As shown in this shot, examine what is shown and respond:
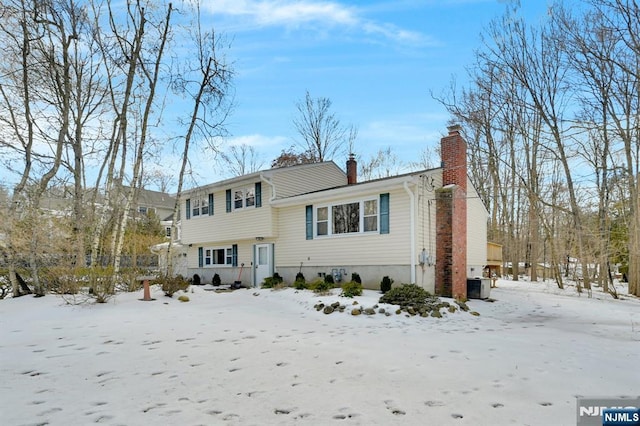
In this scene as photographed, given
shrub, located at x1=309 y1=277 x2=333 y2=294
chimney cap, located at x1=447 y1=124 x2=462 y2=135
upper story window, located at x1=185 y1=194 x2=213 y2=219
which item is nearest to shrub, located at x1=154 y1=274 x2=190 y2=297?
shrub, located at x1=309 y1=277 x2=333 y2=294

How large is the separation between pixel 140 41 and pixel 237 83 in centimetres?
378

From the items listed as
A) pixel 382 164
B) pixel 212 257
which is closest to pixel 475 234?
pixel 212 257

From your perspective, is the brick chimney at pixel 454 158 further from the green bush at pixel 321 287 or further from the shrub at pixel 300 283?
the shrub at pixel 300 283

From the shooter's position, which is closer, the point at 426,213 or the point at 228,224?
the point at 426,213

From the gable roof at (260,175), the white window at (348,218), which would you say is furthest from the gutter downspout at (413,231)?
the gable roof at (260,175)

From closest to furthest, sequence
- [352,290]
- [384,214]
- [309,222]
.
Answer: [352,290] < [384,214] < [309,222]

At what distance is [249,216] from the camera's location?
658 inches

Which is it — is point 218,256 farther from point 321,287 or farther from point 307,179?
point 321,287

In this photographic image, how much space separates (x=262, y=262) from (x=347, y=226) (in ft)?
15.8

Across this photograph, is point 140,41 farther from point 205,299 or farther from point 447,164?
point 447,164

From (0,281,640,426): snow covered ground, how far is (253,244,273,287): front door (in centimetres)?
665

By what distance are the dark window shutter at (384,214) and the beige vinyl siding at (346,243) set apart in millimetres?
118

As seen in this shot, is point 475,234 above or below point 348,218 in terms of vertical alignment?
below

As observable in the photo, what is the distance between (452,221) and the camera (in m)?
12.9
